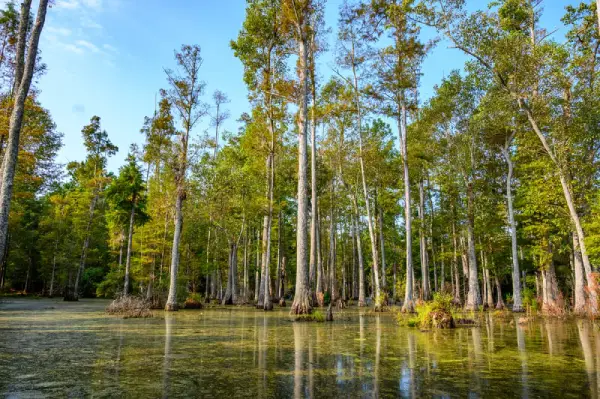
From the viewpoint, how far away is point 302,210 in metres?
14.8

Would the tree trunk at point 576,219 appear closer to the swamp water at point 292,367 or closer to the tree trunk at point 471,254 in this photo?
the swamp water at point 292,367

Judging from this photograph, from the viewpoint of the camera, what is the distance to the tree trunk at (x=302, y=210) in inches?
548

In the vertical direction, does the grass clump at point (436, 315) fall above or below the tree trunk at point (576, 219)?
below

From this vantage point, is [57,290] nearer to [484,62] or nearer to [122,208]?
[122,208]

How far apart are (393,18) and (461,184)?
1173 cm

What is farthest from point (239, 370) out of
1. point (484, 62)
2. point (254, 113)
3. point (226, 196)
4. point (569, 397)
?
point (226, 196)

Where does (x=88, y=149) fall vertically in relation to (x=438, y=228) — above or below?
above

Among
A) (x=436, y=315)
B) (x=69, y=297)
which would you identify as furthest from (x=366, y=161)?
(x=69, y=297)

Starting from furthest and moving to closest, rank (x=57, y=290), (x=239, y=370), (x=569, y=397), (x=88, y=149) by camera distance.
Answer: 1. (x=57, y=290)
2. (x=88, y=149)
3. (x=239, y=370)
4. (x=569, y=397)

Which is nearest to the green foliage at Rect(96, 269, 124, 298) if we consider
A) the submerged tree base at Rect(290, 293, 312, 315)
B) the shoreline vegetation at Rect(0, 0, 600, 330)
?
the shoreline vegetation at Rect(0, 0, 600, 330)

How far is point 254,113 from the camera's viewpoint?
71.7 ft

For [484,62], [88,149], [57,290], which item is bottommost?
[57,290]

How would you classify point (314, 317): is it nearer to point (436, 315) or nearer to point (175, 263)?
point (436, 315)

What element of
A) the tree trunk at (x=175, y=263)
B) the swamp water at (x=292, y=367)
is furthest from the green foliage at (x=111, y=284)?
the swamp water at (x=292, y=367)
